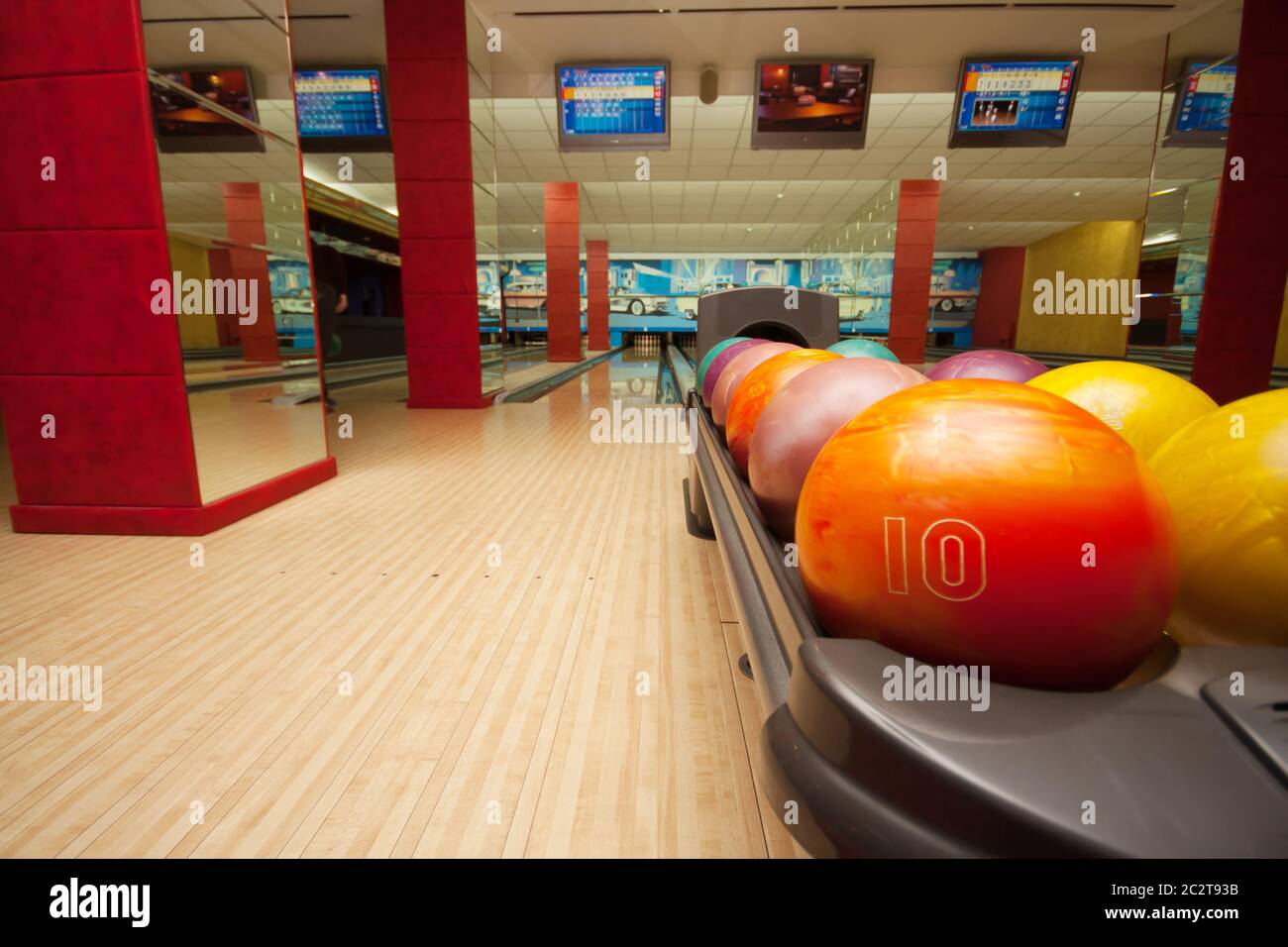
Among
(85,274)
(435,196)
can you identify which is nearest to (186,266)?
(85,274)

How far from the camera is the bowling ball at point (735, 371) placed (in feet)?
6.81

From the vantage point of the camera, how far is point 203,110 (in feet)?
7.13

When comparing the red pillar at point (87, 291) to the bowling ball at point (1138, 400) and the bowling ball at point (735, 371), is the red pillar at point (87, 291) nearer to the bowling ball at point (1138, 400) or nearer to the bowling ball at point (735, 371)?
the bowling ball at point (735, 371)

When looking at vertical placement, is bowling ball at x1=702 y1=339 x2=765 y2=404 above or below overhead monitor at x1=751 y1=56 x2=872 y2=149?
below

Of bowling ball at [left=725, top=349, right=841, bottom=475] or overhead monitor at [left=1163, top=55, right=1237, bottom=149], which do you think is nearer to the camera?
bowling ball at [left=725, top=349, right=841, bottom=475]

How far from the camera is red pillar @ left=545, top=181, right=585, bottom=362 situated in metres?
10.3

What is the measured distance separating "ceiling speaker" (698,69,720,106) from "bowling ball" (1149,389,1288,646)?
17.9 feet

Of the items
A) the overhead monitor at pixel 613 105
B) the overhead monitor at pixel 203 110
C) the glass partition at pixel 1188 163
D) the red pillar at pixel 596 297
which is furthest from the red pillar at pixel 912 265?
the overhead monitor at pixel 203 110

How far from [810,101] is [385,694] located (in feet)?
17.3

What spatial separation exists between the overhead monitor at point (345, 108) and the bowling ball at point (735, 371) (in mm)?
4442

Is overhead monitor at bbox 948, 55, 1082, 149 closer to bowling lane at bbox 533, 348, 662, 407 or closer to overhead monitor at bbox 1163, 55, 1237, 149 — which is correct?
overhead monitor at bbox 1163, 55, 1237, 149

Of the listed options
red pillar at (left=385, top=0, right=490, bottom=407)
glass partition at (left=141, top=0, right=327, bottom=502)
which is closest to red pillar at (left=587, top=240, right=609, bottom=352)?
red pillar at (left=385, top=0, right=490, bottom=407)
